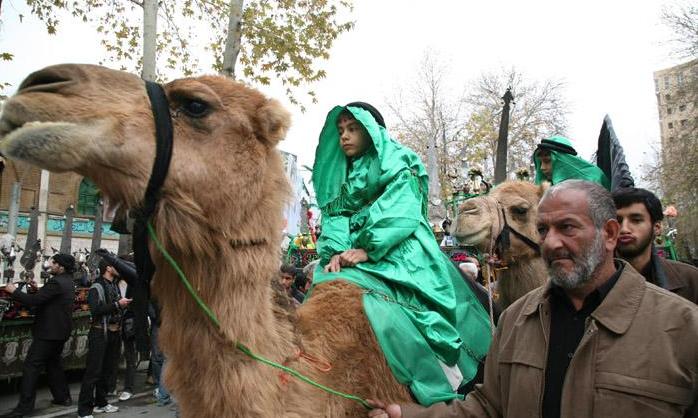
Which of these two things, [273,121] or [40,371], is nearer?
[273,121]

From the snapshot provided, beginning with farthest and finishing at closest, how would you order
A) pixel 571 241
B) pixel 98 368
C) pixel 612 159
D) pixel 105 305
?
pixel 105 305, pixel 98 368, pixel 612 159, pixel 571 241

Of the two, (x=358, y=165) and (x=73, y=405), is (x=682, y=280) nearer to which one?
(x=358, y=165)

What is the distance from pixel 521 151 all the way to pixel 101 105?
3582 cm

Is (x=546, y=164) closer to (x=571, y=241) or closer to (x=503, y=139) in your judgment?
(x=503, y=139)

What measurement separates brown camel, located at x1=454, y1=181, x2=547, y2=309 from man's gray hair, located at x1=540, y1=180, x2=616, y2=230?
248 cm

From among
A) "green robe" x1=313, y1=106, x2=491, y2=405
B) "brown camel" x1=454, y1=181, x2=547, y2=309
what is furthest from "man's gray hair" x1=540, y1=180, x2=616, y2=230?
"brown camel" x1=454, y1=181, x2=547, y2=309

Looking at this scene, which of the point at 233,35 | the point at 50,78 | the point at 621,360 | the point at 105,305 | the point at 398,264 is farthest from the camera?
the point at 233,35

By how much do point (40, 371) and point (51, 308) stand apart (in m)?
0.95

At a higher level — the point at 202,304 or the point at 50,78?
the point at 50,78

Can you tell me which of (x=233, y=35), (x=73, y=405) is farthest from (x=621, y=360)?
(x=233, y=35)

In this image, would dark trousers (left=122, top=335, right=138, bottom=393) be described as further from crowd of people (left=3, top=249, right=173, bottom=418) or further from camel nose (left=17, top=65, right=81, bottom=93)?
camel nose (left=17, top=65, right=81, bottom=93)

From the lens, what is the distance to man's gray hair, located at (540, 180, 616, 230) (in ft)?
7.05

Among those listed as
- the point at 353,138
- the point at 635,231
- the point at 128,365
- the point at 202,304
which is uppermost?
the point at 353,138

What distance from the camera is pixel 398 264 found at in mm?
3221
